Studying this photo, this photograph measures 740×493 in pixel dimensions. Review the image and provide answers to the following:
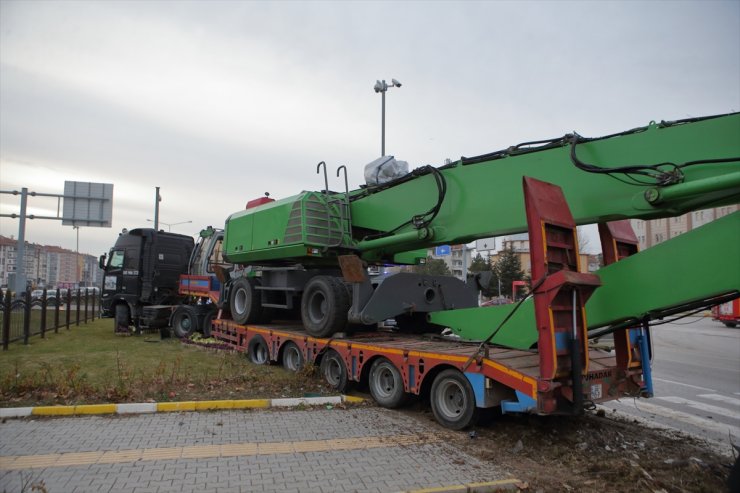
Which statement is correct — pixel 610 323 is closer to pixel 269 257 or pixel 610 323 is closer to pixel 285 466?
pixel 285 466

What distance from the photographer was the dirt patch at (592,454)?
187 inches

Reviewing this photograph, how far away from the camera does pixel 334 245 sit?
8.96 metres

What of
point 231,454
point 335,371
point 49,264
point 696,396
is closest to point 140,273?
point 335,371

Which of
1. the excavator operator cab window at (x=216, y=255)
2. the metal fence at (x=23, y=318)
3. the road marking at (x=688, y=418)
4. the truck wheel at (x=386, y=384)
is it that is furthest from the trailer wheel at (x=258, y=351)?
the road marking at (x=688, y=418)

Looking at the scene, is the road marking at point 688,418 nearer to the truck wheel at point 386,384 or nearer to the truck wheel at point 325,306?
the truck wheel at point 386,384

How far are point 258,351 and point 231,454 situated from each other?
5835 millimetres

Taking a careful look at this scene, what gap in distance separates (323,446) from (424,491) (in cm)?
152

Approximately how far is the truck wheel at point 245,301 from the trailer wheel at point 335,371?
3.14 metres

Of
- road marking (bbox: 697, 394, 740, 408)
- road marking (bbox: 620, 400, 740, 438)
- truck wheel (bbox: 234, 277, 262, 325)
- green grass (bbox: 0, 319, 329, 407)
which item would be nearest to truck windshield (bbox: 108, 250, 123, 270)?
green grass (bbox: 0, 319, 329, 407)

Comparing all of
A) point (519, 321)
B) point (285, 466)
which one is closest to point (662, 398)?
point (519, 321)

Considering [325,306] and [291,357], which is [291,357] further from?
[325,306]

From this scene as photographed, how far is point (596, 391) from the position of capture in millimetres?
5727

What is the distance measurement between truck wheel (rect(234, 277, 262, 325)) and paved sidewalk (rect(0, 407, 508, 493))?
4.68 meters

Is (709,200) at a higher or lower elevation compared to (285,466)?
higher
